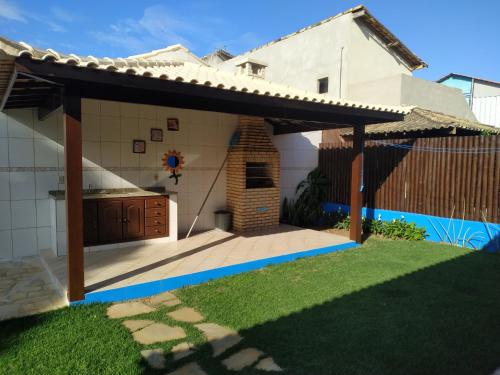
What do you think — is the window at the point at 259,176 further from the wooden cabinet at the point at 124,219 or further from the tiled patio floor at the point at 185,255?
the wooden cabinet at the point at 124,219

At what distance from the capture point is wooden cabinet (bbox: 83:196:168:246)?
244 inches

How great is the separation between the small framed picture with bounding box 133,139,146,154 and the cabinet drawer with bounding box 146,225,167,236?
1721 millimetres

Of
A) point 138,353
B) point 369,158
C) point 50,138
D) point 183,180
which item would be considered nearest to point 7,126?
point 50,138

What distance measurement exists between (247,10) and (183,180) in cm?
741

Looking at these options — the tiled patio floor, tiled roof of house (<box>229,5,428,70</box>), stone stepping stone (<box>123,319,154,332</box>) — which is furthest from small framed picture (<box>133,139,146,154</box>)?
tiled roof of house (<box>229,5,428,70</box>)

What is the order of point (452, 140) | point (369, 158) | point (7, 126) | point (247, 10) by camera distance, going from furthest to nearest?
1. point (247, 10)
2. point (369, 158)
3. point (452, 140)
4. point (7, 126)

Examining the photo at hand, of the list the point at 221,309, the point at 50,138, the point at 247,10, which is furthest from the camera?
the point at 247,10

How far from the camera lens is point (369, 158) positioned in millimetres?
9484

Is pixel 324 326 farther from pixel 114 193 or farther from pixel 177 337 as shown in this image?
pixel 114 193

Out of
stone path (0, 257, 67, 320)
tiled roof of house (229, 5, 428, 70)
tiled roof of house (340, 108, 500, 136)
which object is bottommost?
stone path (0, 257, 67, 320)

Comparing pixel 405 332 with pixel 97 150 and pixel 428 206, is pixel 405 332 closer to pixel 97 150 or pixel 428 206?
pixel 428 206

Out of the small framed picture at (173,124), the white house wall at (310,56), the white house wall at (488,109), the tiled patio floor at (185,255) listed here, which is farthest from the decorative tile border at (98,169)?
the white house wall at (488,109)

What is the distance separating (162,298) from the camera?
15.3 feet

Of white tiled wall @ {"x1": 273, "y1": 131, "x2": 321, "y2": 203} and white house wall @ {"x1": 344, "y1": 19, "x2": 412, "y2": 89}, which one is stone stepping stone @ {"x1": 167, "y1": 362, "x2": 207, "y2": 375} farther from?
white house wall @ {"x1": 344, "y1": 19, "x2": 412, "y2": 89}
